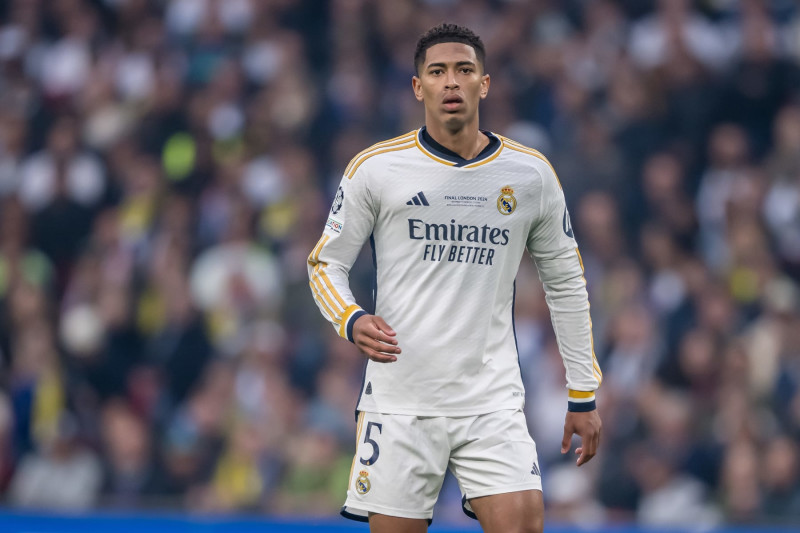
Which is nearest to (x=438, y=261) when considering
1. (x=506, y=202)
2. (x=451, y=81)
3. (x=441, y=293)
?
(x=441, y=293)

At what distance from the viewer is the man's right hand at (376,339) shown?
4.05 m

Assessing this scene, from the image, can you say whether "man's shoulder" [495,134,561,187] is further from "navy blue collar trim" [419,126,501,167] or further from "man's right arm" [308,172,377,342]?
"man's right arm" [308,172,377,342]

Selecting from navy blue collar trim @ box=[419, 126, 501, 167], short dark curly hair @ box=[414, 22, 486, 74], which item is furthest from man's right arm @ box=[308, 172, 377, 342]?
short dark curly hair @ box=[414, 22, 486, 74]

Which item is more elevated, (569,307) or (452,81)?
(452,81)

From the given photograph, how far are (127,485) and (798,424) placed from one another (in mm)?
4816

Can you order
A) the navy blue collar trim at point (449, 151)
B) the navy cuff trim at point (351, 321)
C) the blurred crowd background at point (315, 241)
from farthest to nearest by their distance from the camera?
1. the blurred crowd background at point (315, 241)
2. the navy blue collar trim at point (449, 151)
3. the navy cuff trim at point (351, 321)

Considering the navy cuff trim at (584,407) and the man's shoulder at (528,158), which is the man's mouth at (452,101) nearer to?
the man's shoulder at (528,158)

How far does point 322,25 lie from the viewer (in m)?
11.7

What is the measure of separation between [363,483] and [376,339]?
2.08 feet

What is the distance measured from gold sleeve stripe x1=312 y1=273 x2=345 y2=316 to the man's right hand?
189mm

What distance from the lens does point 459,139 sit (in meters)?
4.53

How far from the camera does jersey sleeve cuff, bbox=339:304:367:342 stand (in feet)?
13.8

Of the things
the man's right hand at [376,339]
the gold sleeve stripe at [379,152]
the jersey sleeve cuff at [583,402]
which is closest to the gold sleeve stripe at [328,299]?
the man's right hand at [376,339]

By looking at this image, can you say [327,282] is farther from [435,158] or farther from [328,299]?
[435,158]
